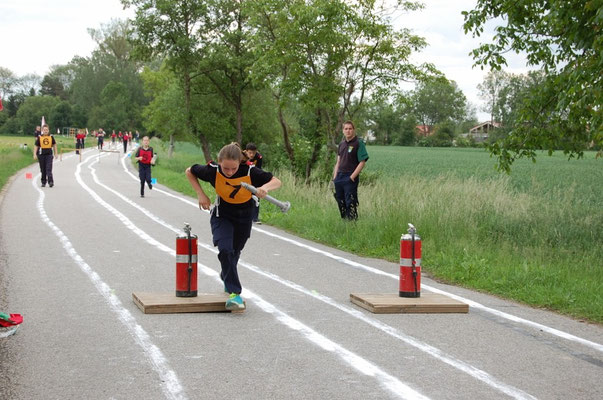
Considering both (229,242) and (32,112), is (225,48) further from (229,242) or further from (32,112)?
(32,112)

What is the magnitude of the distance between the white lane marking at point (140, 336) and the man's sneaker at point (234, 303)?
0.93 meters

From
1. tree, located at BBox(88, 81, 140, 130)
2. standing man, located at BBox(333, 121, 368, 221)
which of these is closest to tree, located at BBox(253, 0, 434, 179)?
standing man, located at BBox(333, 121, 368, 221)

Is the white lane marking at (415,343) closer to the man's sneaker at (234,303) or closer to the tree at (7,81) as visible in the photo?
the man's sneaker at (234,303)

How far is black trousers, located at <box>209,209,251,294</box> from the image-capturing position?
8102 millimetres

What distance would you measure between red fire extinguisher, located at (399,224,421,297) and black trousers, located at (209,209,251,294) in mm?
1713

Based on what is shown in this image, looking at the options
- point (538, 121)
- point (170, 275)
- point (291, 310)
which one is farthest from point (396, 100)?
point (291, 310)

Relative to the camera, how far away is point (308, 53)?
76.3 feet

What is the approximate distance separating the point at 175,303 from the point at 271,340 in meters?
1.52

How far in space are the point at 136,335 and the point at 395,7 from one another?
17537 mm

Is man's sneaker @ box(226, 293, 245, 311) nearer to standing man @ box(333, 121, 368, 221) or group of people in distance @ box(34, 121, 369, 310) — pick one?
group of people in distance @ box(34, 121, 369, 310)

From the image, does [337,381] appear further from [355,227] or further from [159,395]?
[355,227]

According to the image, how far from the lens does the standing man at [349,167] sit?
14340mm

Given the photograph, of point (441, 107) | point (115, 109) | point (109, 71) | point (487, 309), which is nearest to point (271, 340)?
point (487, 309)

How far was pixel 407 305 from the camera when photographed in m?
8.13
